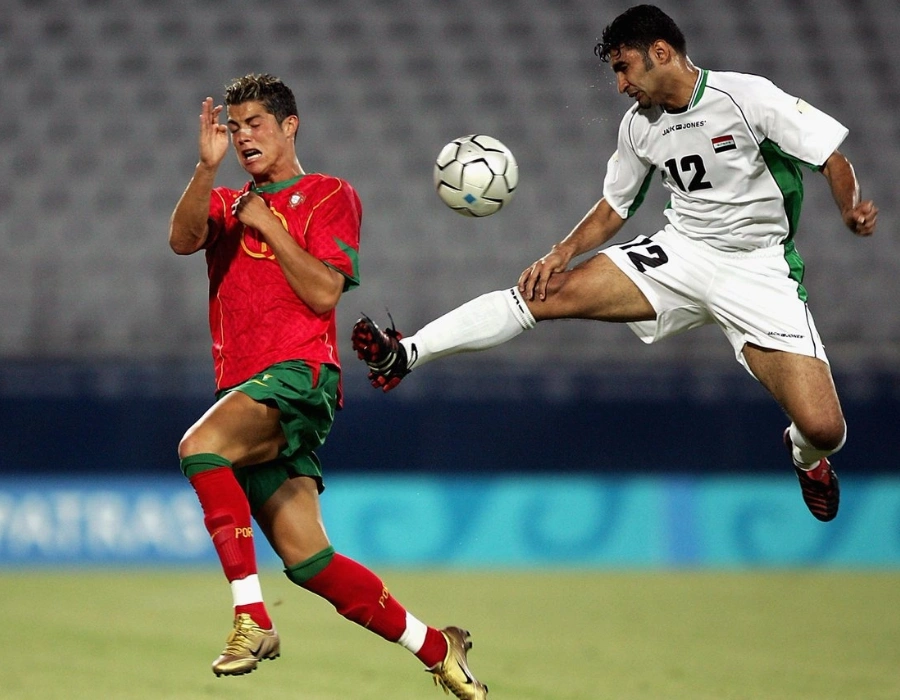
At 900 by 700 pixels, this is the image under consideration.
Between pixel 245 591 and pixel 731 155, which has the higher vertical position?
pixel 731 155

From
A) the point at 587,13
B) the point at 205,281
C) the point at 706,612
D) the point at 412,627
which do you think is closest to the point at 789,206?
the point at 412,627

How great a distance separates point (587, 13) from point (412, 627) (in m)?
8.97

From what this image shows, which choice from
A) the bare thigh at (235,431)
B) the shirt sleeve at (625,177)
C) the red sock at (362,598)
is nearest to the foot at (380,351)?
the bare thigh at (235,431)

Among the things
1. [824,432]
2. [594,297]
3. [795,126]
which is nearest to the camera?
[795,126]

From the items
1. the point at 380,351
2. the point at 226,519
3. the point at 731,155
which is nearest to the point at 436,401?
the point at 380,351

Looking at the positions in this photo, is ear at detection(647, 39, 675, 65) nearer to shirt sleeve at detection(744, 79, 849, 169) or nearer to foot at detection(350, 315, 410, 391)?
shirt sleeve at detection(744, 79, 849, 169)

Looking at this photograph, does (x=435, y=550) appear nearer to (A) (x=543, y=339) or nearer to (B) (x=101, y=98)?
(A) (x=543, y=339)

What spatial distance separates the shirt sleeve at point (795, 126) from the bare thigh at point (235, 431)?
197 centimetres

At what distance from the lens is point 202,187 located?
12.9 feet

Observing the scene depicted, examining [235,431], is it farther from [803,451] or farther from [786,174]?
[803,451]

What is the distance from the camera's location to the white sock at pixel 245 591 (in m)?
3.75

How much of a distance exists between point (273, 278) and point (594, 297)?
1.24 meters

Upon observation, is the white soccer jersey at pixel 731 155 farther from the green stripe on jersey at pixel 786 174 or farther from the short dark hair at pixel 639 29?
the short dark hair at pixel 639 29

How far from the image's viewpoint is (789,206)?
477 centimetres
